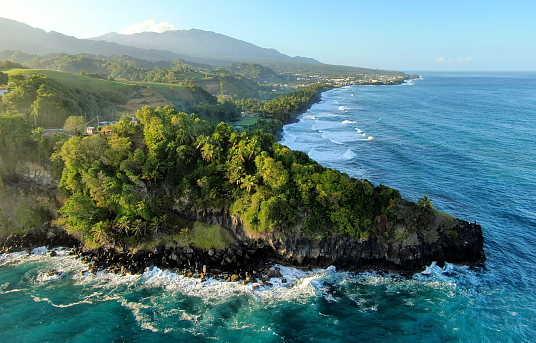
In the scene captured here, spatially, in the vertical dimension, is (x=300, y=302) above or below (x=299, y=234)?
below

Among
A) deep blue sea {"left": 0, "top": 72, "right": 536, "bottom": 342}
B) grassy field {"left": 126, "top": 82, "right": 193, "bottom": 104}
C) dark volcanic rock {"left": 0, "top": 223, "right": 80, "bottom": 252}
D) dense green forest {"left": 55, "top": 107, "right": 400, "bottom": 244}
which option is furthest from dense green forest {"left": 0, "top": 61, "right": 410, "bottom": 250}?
grassy field {"left": 126, "top": 82, "right": 193, "bottom": 104}

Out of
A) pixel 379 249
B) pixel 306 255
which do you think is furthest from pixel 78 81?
pixel 379 249

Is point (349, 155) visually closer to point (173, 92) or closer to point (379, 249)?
point (379, 249)

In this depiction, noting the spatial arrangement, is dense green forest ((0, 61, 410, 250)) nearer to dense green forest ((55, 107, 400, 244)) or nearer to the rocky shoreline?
dense green forest ((55, 107, 400, 244))

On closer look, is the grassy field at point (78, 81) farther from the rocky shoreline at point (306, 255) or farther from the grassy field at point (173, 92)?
the rocky shoreline at point (306, 255)

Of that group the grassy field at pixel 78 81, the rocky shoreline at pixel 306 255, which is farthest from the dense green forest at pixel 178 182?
the grassy field at pixel 78 81

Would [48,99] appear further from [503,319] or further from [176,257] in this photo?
[503,319]

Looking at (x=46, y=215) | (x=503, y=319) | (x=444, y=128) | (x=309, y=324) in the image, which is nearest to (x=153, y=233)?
(x=46, y=215)

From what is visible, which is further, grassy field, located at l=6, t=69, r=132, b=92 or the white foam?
grassy field, located at l=6, t=69, r=132, b=92
